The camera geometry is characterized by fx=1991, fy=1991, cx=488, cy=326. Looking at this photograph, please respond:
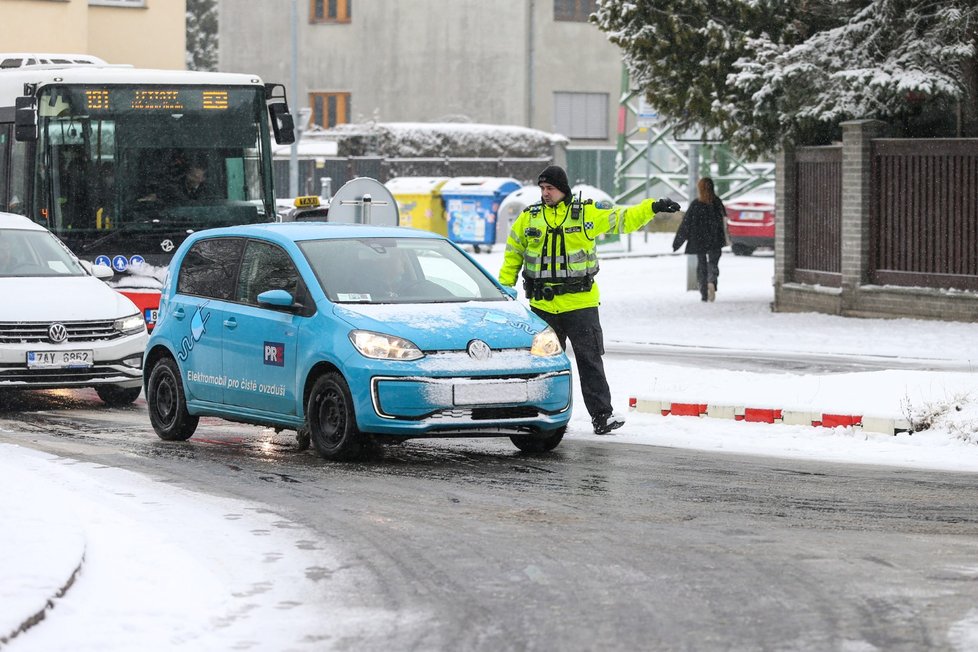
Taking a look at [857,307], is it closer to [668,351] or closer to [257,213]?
[668,351]

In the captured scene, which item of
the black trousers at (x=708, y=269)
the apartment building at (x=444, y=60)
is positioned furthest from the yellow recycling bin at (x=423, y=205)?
the black trousers at (x=708, y=269)

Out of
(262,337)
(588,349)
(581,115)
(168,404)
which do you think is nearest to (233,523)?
(262,337)

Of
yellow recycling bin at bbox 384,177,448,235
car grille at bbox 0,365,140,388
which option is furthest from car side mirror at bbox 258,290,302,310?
yellow recycling bin at bbox 384,177,448,235

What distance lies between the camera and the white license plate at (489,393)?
11.5m

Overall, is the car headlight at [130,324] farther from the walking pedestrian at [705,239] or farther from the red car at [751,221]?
the red car at [751,221]

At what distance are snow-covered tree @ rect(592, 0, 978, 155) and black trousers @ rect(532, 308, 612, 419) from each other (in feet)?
32.0

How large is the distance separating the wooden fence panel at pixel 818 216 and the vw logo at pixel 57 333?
39.1ft

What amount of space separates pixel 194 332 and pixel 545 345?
2477 millimetres

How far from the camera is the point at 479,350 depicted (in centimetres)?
1168

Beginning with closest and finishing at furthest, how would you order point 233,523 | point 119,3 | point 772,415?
point 233,523
point 772,415
point 119,3

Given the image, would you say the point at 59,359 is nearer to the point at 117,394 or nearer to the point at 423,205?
the point at 117,394

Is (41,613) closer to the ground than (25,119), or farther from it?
closer to the ground

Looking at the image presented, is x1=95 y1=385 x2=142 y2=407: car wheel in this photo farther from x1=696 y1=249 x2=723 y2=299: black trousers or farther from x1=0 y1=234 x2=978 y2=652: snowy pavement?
x1=696 y1=249 x2=723 y2=299: black trousers

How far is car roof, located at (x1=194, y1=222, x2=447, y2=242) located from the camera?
12.7 m
